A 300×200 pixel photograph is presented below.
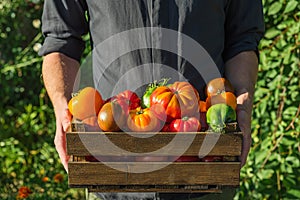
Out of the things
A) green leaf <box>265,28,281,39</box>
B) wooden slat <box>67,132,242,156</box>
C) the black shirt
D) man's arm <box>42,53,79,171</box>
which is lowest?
wooden slat <box>67,132,242,156</box>

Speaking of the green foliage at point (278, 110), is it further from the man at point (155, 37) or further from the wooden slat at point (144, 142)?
the wooden slat at point (144, 142)

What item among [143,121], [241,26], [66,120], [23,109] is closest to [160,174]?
[143,121]

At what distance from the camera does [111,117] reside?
156 centimetres

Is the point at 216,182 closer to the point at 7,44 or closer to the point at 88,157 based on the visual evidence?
the point at 88,157

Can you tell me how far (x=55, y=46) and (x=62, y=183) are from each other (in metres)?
2.01

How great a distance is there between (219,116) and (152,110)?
0.53ft

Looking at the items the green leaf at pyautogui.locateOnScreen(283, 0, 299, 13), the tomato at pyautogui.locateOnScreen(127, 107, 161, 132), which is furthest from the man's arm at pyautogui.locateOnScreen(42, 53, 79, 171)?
the green leaf at pyautogui.locateOnScreen(283, 0, 299, 13)

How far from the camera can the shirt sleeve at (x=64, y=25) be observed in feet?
6.82

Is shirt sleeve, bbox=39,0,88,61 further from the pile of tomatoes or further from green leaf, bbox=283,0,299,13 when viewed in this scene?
green leaf, bbox=283,0,299,13

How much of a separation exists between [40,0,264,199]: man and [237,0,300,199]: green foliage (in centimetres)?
110

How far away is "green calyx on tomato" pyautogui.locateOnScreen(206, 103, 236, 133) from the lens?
1569 millimetres

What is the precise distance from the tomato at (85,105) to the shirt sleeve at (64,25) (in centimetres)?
47

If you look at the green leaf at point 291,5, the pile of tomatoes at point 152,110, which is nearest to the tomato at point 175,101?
the pile of tomatoes at point 152,110

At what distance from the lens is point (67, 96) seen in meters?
2.02
